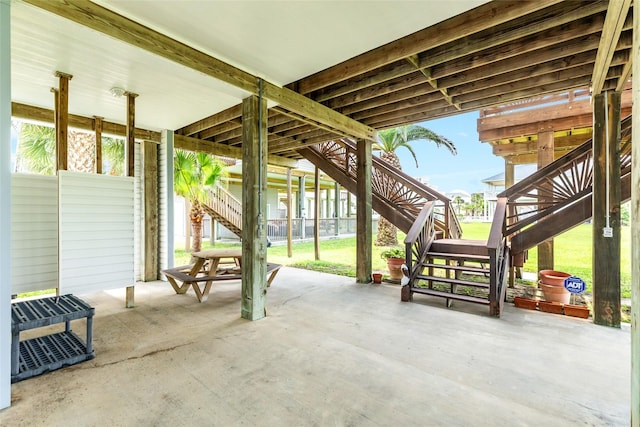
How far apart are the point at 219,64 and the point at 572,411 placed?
14.4ft

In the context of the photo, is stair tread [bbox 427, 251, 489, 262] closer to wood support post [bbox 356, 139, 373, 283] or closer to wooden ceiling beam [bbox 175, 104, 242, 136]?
wood support post [bbox 356, 139, 373, 283]

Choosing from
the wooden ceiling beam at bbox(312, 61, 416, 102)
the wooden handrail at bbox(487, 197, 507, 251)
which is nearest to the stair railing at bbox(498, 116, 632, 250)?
the wooden handrail at bbox(487, 197, 507, 251)

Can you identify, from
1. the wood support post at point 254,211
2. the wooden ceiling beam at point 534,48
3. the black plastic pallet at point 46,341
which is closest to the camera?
the black plastic pallet at point 46,341

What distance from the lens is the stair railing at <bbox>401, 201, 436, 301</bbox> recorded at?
14.9 feet

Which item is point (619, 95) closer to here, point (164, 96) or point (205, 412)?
point (205, 412)

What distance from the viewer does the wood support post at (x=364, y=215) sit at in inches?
227

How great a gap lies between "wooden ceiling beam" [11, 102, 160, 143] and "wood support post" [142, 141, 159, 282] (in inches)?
7.0

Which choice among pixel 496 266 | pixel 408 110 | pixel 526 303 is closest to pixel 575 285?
pixel 526 303

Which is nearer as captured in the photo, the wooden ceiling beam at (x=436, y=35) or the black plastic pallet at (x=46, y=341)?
the black plastic pallet at (x=46, y=341)

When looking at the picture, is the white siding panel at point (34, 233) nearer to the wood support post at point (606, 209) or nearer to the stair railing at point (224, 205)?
the stair railing at point (224, 205)

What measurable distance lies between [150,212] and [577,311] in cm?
727

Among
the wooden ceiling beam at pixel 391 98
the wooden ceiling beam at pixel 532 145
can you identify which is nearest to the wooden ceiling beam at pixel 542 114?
the wooden ceiling beam at pixel 532 145

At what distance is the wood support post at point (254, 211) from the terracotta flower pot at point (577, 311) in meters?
4.11

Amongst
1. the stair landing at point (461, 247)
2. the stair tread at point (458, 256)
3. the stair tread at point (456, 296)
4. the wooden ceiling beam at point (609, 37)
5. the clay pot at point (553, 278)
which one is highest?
the wooden ceiling beam at point (609, 37)
